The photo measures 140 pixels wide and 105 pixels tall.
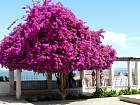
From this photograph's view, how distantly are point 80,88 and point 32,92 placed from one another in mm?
3232

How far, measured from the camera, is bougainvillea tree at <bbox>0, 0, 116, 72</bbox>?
23625mm

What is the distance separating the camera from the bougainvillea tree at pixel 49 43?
23625 millimetres

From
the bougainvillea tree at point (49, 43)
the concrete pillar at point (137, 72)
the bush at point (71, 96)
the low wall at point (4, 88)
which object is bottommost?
the bush at point (71, 96)

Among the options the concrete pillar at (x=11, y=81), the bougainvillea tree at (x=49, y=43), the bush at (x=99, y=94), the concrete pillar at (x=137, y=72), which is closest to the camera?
the bougainvillea tree at (x=49, y=43)

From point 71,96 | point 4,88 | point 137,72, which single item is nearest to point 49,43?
point 71,96

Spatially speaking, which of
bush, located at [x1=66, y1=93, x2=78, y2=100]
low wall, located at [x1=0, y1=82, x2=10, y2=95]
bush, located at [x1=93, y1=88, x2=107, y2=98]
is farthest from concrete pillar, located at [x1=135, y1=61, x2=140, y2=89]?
low wall, located at [x1=0, y1=82, x2=10, y2=95]

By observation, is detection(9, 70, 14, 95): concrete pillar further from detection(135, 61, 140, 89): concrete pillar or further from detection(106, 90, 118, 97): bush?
detection(135, 61, 140, 89): concrete pillar

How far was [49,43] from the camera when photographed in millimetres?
23984

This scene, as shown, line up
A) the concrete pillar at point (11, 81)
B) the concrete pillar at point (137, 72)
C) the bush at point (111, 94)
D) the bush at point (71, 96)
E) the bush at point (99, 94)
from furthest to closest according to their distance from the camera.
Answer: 1. the concrete pillar at point (137, 72)
2. the concrete pillar at point (11, 81)
3. the bush at point (111, 94)
4. the bush at point (99, 94)
5. the bush at point (71, 96)

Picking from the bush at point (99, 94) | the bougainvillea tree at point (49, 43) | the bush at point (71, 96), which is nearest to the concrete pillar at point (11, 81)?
the bougainvillea tree at point (49, 43)

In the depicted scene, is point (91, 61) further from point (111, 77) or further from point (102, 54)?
point (111, 77)

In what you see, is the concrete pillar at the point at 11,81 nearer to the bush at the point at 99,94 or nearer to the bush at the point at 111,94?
the bush at the point at 99,94

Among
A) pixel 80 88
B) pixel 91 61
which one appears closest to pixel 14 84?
pixel 80 88

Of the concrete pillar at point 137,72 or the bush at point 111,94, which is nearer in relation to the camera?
the bush at point 111,94
